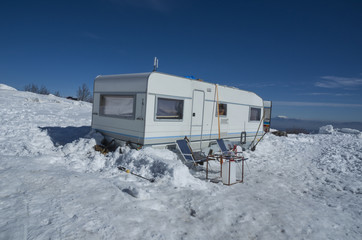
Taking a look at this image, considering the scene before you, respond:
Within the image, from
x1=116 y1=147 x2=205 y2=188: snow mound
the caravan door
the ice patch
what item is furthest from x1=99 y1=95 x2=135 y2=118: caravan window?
the ice patch

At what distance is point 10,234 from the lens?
3322 millimetres

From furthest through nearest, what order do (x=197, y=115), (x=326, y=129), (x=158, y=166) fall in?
(x=326, y=129), (x=197, y=115), (x=158, y=166)

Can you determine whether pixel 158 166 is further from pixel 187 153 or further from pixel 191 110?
pixel 191 110

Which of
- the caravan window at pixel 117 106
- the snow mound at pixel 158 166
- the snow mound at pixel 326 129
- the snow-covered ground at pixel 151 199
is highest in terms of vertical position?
the caravan window at pixel 117 106

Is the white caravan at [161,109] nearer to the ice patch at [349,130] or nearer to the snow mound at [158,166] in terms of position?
the snow mound at [158,166]

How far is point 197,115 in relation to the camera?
9.16 metres

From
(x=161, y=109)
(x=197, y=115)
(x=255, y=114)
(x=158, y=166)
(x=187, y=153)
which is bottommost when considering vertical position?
(x=158, y=166)

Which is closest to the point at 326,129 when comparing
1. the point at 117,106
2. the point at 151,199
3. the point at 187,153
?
the point at 187,153

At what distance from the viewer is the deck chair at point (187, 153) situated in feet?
26.2

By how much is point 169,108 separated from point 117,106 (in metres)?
1.79

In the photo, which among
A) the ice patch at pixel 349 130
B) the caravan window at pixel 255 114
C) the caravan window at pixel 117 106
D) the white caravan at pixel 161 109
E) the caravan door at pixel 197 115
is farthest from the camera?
the ice patch at pixel 349 130

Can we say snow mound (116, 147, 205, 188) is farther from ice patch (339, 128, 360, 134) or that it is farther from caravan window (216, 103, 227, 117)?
ice patch (339, 128, 360, 134)

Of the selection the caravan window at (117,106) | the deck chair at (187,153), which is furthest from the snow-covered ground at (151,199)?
the caravan window at (117,106)

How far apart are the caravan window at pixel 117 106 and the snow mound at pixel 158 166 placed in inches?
49.1
